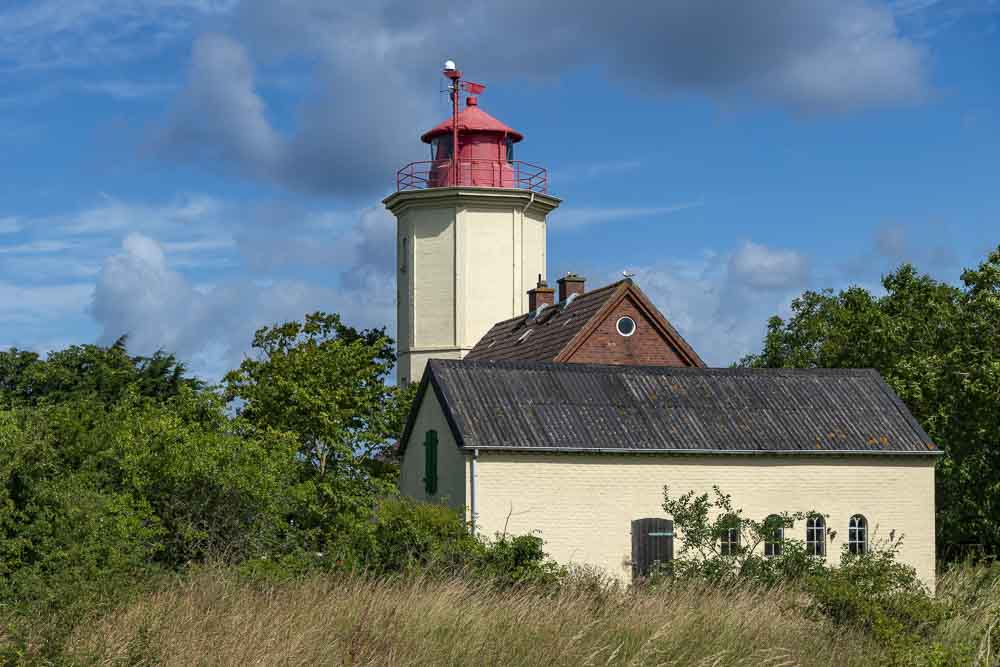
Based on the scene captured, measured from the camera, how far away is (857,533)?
28156 mm

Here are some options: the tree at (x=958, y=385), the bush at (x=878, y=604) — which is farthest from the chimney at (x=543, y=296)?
the bush at (x=878, y=604)

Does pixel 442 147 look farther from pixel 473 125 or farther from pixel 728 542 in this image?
pixel 728 542

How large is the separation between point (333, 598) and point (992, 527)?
2006cm

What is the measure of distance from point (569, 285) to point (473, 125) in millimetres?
7523

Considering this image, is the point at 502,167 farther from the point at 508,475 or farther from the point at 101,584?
the point at 101,584

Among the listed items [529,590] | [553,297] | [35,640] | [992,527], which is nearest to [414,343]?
[553,297]

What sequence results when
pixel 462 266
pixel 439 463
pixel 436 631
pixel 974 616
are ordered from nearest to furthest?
pixel 436 631 → pixel 974 616 → pixel 439 463 → pixel 462 266

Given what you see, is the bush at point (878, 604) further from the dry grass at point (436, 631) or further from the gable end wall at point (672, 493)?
the gable end wall at point (672, 493)

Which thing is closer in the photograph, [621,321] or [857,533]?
[857,533]

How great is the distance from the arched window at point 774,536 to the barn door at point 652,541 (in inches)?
74.0

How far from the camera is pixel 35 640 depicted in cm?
1172

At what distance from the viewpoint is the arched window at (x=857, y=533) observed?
28031 mm

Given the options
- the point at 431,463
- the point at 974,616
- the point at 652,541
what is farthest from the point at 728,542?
the point at 974,616

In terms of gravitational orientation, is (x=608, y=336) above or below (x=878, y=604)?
above
